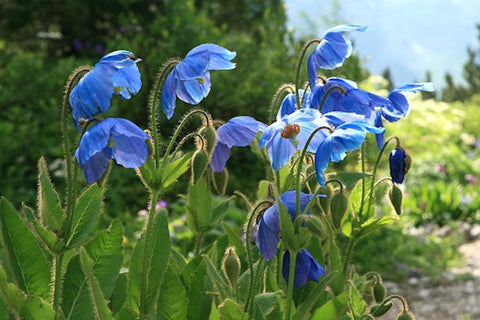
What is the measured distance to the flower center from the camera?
1147 mm

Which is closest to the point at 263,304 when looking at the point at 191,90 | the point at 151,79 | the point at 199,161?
the point at 199,161

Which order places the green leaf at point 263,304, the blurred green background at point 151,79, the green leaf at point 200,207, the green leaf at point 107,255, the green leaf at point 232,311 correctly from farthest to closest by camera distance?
the blurred green background at point 151,79, the green leaf at point 200,207, the green leaf at point 107,255, the green leaf at point 263,304, the green leaf at point 232,311

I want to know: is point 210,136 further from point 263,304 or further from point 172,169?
point 263,304

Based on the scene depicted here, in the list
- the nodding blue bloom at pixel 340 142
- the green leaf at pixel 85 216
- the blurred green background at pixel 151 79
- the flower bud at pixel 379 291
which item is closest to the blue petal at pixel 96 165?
the green leaf at pixel 85 216

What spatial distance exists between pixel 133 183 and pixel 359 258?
1.51m

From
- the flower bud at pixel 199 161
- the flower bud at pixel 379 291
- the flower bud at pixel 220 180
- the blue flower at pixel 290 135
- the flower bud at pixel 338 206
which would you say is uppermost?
the blue flower at pixel 290 135

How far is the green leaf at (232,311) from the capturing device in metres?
1.22

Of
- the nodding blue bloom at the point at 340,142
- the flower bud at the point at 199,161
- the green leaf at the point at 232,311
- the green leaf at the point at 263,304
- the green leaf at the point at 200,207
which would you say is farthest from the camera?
the green leaf at the point at 200,207

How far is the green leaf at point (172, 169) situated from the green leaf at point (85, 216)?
0.39 ft

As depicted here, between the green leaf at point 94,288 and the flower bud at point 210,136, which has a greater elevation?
the flower bud at point 210,136

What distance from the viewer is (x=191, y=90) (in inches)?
51.2

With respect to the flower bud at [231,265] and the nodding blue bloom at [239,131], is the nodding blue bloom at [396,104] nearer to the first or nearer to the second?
the nodding blue bloom at [239,131]

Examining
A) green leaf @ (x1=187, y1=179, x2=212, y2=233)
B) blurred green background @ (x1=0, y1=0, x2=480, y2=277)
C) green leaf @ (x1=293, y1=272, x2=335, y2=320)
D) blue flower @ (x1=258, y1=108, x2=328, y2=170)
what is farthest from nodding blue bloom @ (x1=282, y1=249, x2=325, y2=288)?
blurred green background @ (x1=0, y1=0, x2=480, y2=277)

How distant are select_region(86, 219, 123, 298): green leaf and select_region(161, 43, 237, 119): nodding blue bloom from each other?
1.21ft
